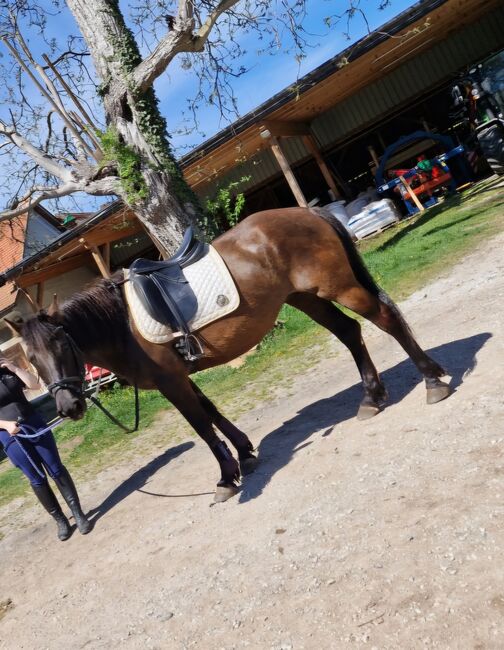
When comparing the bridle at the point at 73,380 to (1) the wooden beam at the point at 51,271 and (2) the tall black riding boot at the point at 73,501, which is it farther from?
(1) the wooden beam at the point at 51,271

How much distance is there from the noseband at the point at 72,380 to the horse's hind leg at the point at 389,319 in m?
2.02

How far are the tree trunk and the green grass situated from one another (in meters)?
2.35

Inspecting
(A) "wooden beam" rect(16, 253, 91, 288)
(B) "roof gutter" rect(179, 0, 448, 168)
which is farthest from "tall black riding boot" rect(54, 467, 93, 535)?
(A) "wooden beam" rect(16, 253, 91, 288)

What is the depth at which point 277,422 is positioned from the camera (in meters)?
5.70

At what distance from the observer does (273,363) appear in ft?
26.6

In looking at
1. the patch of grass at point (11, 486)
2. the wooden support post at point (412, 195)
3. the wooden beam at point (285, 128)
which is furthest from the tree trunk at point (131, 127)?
the wooden support post at point (412, 195)

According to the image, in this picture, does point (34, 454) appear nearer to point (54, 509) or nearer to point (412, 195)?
point (54, 509)

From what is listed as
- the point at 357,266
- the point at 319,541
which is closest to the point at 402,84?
the point at 357,266

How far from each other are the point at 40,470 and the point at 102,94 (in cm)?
621

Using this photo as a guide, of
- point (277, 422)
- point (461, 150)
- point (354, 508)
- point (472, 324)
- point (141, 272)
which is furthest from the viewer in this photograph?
point (461, 150)

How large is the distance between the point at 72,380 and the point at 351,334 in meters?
2.34

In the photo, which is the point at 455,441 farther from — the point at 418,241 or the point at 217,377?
the point at 418,241

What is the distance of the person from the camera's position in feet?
17.0

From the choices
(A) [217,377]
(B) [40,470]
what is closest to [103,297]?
(B) [40,470]
